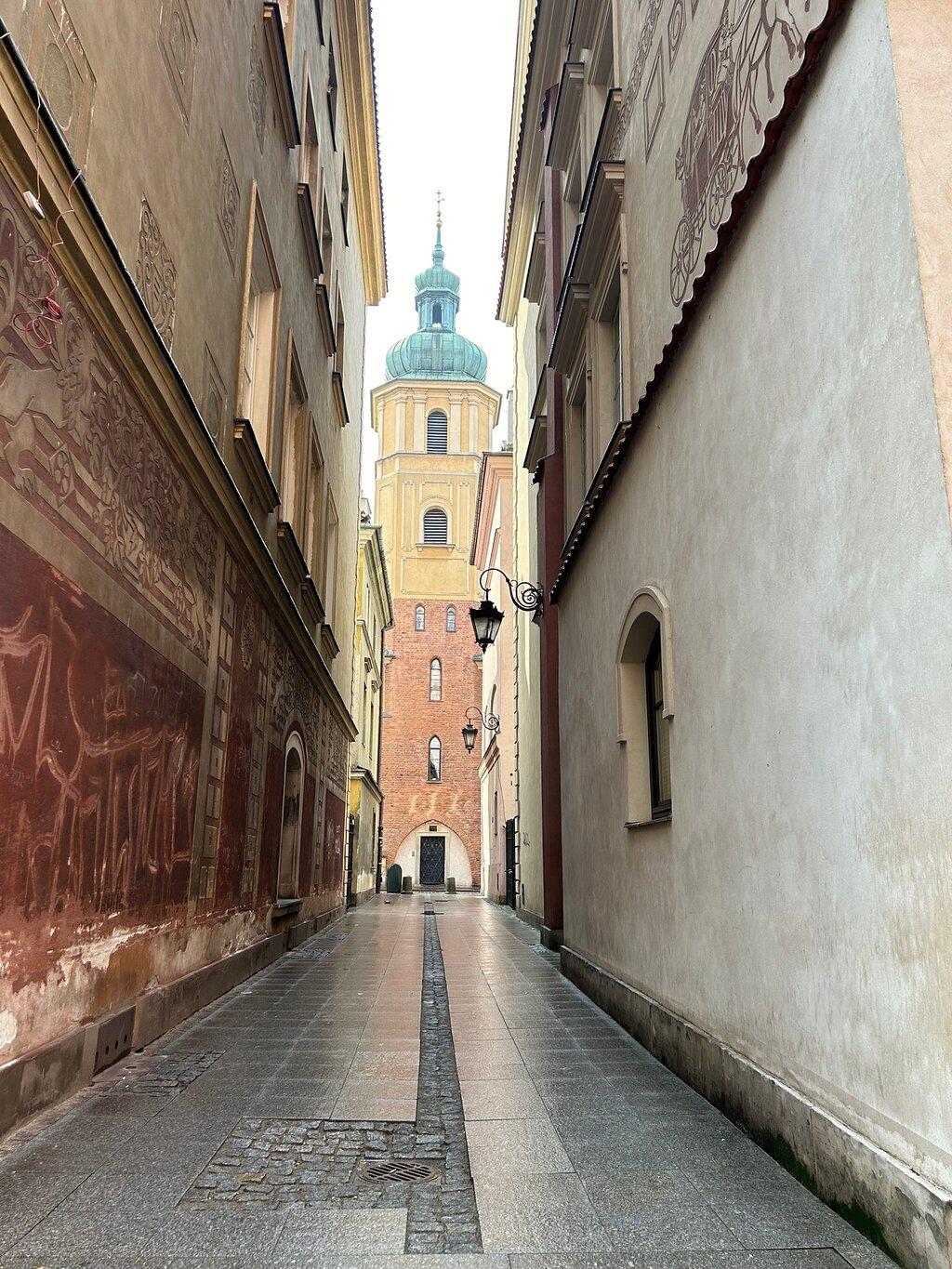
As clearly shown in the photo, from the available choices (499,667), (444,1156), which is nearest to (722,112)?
(444,1156)

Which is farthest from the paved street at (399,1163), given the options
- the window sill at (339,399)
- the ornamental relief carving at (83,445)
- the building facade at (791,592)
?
the window sill at (339,399)

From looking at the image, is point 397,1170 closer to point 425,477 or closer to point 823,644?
point 823,644

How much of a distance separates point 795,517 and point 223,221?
5.72m

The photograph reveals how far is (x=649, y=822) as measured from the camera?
245 inches

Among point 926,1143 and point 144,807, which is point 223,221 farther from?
point 926,1143

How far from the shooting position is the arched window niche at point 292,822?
40.3ft

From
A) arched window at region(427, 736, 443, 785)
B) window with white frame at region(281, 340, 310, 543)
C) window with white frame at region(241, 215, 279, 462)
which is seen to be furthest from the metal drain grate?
arched window at region(427, 736, 443, 785)

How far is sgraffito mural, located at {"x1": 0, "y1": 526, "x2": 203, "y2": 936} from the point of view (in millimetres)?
4031

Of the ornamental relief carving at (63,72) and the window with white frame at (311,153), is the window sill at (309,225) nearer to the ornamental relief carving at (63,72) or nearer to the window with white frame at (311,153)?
the window with white frame at (311,153)

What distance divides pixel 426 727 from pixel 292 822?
32.4m

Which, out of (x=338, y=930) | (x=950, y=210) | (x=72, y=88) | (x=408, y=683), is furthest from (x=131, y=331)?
(x=408, y=683)

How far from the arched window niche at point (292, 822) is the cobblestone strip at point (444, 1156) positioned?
5611 mm

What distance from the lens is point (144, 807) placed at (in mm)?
5879

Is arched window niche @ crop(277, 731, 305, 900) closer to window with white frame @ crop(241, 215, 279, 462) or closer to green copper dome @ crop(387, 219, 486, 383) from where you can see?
window with white frame @ crop(241, 215, 279, 462)
